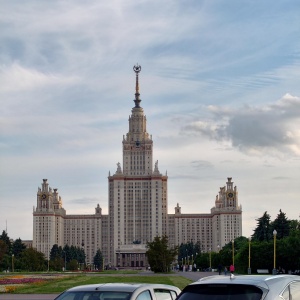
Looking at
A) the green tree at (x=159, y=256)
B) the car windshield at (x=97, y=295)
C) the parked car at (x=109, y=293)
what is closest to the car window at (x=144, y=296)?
the parked car at (x=109, y=293)

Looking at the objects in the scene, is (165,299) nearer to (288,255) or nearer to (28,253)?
(288,255)

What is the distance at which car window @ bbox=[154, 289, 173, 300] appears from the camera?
1291 centimetres

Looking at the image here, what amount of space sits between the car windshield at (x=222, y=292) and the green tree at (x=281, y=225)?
94.5 metres

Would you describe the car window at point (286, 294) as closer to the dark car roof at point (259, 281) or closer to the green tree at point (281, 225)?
the dark car roof at point (259, 281)

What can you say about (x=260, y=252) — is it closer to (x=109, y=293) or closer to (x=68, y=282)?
(x=68, y=282)

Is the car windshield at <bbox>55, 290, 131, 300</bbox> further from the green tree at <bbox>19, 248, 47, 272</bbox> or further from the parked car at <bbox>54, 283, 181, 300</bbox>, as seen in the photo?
the green tree at <bbox>19, 248, 47, 272</bbox>

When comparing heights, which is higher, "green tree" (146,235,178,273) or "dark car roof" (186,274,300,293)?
"dark car roof" (186,274,300,293)

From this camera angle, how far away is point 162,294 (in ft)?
43.1

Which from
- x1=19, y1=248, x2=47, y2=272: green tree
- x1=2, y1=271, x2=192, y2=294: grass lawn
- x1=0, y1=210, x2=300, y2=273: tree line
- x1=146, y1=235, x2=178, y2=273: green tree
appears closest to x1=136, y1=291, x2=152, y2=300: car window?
x1=2, y1=271, x2=192, y2=294: grass lawn

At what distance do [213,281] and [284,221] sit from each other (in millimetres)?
96570

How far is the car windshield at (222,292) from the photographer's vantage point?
990 centimetres

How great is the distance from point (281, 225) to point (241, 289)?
95925 millimetres

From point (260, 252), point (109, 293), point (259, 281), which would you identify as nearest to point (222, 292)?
point (259, 281)

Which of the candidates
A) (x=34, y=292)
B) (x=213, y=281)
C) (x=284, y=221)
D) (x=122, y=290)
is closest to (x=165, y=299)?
(x=122, y=290)
